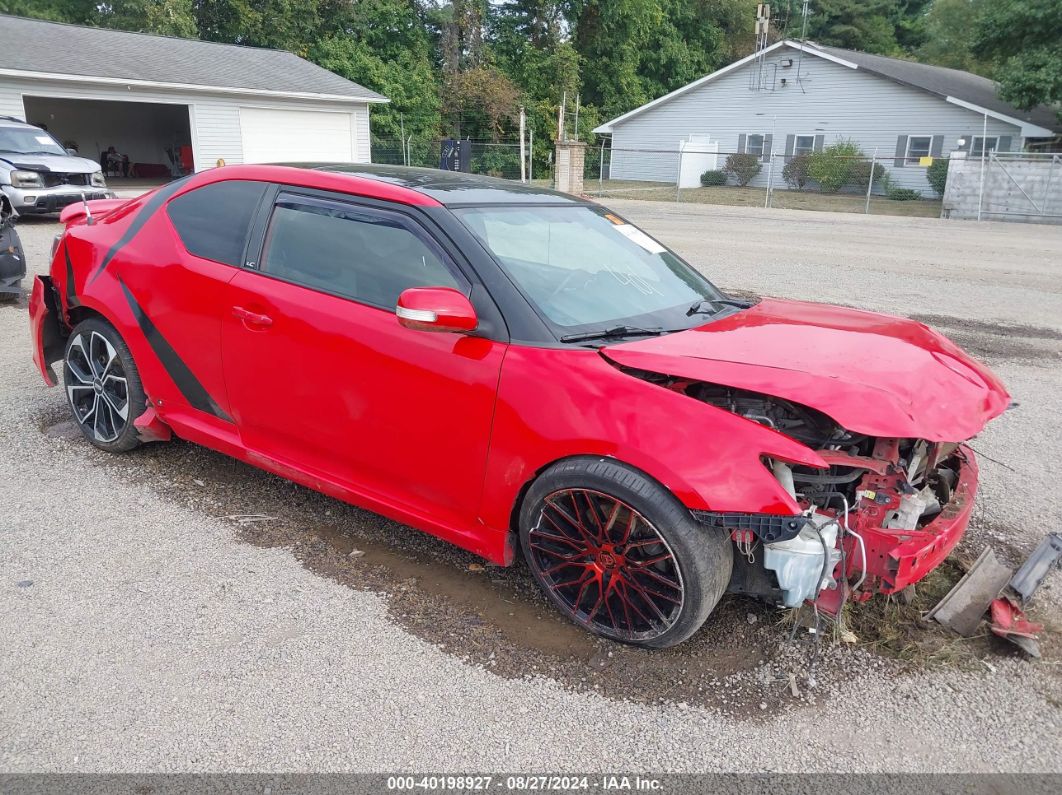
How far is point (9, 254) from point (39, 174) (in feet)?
26.0

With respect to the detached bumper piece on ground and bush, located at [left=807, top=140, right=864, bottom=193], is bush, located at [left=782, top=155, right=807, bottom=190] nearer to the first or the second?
bush, located at [left=807, top=140, right=864, bottom=193]

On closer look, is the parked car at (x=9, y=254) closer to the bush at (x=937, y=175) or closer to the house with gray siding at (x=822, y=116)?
the house with gray siding at (x=822, y=116)

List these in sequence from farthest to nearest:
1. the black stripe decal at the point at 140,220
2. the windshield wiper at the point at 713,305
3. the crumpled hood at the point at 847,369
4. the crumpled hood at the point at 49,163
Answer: the crumpled hood at the point at 49,163 < the black stripe decal at the point at 140,220 < the windshield wiper at the point at 713,305 < the crumpled hood at the point at 847,369

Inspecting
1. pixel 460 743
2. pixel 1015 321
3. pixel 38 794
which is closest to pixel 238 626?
pixel 38 794

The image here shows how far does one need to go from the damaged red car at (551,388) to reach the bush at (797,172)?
32.3 m

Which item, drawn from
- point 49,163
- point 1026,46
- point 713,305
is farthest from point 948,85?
point 713,305

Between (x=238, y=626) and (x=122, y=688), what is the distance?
46 cm

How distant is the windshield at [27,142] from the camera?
50.6ft

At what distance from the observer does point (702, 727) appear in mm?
2602

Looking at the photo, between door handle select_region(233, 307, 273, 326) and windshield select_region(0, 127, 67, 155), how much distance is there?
15.1m

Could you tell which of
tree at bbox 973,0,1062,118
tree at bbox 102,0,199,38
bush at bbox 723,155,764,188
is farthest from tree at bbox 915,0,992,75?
tree at bbox 102,0,199,38

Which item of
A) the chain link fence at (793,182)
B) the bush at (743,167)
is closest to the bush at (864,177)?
the chain link fence at (793,182)

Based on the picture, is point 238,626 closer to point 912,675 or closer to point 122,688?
point 122,688

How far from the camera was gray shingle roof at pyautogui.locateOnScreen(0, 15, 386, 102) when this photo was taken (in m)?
22.9
